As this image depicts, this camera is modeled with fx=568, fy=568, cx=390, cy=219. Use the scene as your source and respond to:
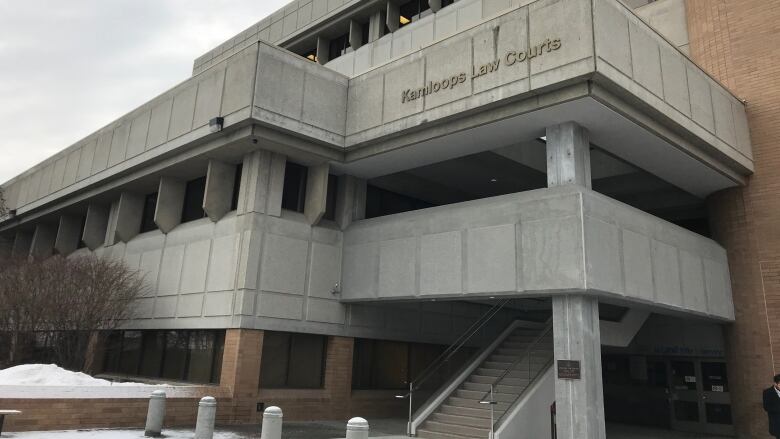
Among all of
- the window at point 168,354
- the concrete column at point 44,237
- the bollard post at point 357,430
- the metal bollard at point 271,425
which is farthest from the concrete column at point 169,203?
the bollard post at point 357,430

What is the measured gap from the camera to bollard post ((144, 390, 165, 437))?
1207cm

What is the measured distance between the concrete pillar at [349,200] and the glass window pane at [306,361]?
3.86 m

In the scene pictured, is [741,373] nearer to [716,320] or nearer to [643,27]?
[716,320]

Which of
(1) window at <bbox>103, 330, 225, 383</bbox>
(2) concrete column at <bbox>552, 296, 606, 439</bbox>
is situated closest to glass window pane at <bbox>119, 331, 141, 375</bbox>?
(1) window at <bbox>103, 330, 225, 383</bbox>

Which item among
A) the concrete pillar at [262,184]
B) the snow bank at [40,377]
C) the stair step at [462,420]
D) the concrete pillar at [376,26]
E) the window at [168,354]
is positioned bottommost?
the stair step at [462,420]

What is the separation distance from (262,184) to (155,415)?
7295mm

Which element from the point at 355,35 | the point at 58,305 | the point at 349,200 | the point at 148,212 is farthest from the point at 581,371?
the point at 355,35

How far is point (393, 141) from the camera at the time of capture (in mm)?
16953

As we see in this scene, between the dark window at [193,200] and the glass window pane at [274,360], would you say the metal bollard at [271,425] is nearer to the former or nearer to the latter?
the glass window pane at [274,360]

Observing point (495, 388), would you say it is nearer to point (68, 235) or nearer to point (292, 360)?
point (292, 360)

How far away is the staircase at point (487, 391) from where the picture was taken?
14.3 m

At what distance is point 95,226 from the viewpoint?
976 inches

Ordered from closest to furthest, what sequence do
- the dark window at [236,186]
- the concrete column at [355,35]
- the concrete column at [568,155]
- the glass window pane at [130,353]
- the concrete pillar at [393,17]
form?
the concrete column at [568,155] < the dark window at [236,186] < the glass window pane at [130,353] < the concrete pillar at [393,17] < the concrete column at [355,35]

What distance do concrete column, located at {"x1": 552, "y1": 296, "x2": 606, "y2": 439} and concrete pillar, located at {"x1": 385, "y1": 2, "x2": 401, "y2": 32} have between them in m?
16.3
